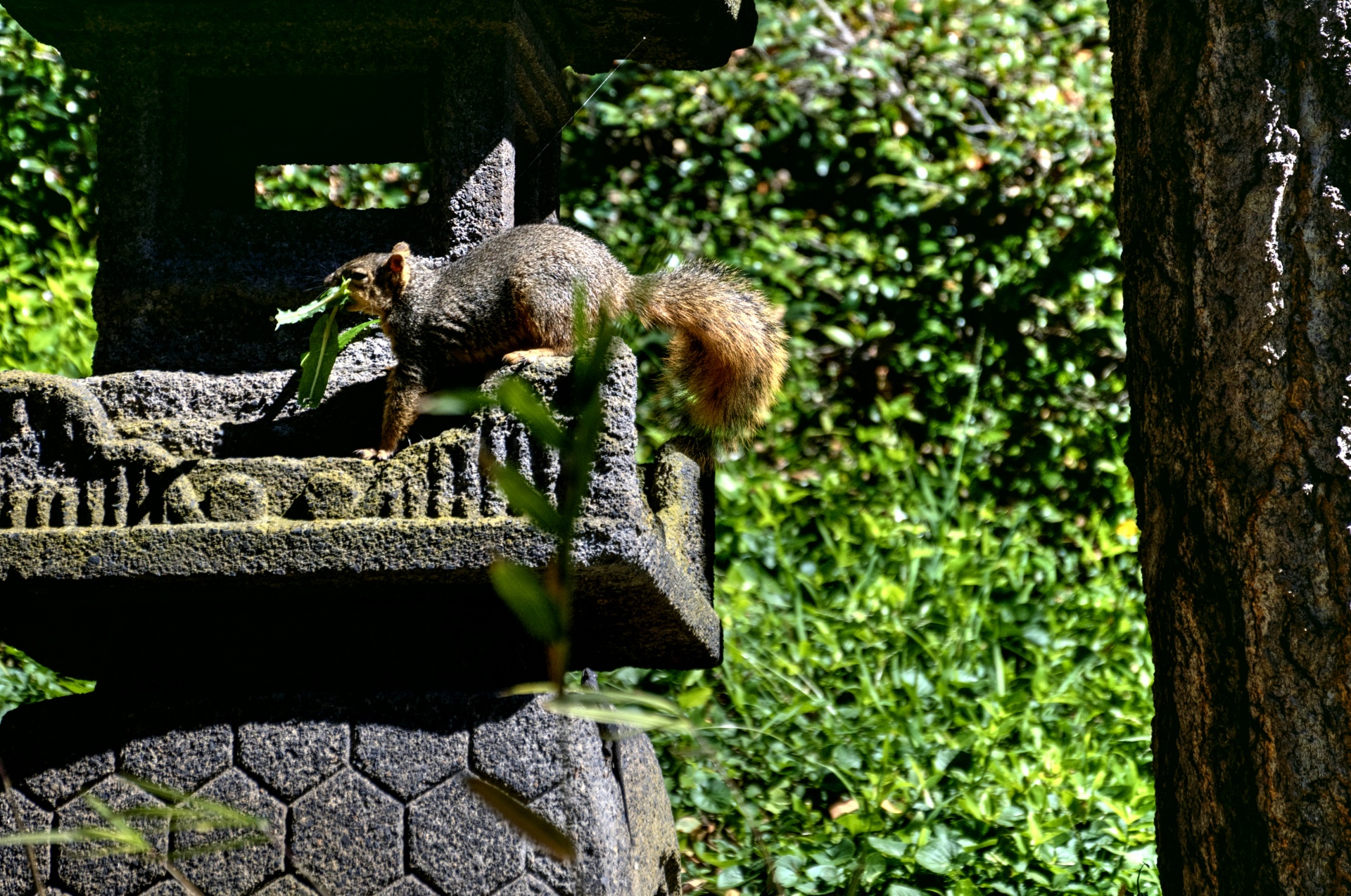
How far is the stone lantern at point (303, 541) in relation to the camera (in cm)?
211

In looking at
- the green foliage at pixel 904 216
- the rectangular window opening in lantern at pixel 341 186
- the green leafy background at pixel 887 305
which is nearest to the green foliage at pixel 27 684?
the green leafy background at pixel 887 305

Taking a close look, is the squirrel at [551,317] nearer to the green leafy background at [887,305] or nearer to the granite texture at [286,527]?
the granite texture at [286,527]

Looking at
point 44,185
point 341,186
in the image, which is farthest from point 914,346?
point 44,185

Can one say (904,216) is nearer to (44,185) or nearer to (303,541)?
(44,185)

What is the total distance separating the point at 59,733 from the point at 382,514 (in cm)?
70

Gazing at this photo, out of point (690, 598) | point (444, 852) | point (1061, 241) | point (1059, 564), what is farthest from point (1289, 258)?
point (1061, 241)

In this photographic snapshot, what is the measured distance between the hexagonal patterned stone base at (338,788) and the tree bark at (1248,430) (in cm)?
91

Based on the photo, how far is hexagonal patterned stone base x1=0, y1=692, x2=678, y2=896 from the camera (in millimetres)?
2119

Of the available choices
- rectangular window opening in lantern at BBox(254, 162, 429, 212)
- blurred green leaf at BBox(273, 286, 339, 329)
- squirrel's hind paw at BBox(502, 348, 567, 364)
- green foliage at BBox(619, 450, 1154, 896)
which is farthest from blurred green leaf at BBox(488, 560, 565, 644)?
rectangular window opening in lantern at BBox(254, 162, 429, 212)

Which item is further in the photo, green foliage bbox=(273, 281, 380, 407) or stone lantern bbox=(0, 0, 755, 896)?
green foliage bbox=(273, 281, 380, 407)

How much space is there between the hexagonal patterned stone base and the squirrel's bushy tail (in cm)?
74

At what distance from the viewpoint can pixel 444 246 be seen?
2656 mm

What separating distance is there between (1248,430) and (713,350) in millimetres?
1159

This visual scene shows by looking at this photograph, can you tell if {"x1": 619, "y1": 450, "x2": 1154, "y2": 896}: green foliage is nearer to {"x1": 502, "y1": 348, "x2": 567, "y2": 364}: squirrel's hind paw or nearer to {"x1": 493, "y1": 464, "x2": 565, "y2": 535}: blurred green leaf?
{"x1": 502, "y1": 348, "x2": 567, "y2": 364}: squirrel's hind paw
